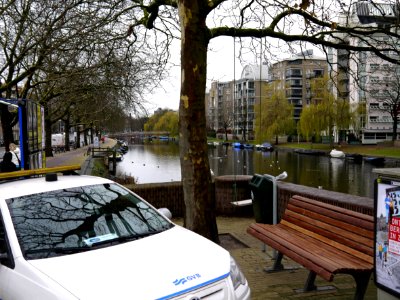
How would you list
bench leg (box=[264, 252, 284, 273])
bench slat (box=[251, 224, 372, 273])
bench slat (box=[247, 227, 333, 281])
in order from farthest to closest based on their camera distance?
bench leg (box=[264, 252, 284, 273])
bench slat (box=[251, 224, 372, 273])
bench slat (box=[247, 227, 333, 281])

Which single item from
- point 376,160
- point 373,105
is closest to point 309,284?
point 376,160

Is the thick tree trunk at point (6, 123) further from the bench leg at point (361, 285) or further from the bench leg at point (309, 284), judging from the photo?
the bench leg at point (361, 285)

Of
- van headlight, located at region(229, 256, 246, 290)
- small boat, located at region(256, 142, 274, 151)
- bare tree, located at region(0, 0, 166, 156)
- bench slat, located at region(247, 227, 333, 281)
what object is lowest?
small boat, located at region(256, 142, 274, 151)

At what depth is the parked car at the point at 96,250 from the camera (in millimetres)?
3088

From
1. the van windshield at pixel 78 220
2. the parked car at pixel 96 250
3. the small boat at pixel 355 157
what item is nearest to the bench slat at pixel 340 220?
the parked car at pixel 96 250

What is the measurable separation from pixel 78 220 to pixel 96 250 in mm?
568

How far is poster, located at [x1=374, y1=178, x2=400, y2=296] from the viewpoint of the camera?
377 centimetres

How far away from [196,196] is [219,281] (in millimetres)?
3316

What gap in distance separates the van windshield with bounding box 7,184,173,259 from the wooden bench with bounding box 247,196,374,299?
5.10 feet

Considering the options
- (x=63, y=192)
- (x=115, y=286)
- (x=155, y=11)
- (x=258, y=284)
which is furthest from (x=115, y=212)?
(x=155, y=11)

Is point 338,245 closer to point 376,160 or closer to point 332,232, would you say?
point 332,232

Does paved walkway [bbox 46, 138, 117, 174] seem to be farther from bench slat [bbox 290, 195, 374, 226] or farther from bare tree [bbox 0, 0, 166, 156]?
bench slat [bbox 290, 195, 374, 226]

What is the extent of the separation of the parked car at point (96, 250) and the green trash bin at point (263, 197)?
10.2ft

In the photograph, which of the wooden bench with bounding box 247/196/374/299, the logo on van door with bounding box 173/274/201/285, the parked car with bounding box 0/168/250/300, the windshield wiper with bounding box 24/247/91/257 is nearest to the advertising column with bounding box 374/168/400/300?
the wooden bench with bounding box 247/196/374/299
